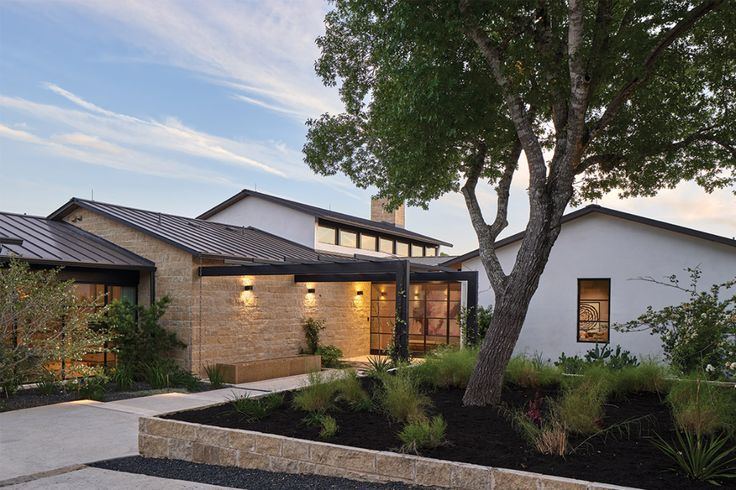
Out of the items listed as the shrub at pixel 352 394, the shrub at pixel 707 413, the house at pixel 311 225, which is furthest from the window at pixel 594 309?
the shrub at pixel 352 394

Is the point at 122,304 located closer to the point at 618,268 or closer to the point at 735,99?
the point at 618,268

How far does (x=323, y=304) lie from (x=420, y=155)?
9.07m

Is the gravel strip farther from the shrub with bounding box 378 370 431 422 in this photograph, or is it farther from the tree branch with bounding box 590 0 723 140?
the tree branch with bounding box 590 0 723 140

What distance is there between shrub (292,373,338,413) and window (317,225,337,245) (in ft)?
42.8

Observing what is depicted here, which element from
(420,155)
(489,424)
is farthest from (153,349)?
(489,424)

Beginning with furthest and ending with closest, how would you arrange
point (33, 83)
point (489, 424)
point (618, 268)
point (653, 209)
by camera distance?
point (653, 209)
point (618, 268)
point (33, 83)
point (489, 424)

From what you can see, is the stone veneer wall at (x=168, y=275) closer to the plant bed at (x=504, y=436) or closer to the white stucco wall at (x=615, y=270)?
the plant bed at (x=504, y=436)

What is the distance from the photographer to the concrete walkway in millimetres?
6242

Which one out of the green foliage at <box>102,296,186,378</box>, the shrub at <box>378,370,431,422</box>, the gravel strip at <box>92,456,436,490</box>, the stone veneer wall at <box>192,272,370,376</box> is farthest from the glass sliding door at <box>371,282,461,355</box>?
the gravel strip at <box>92,456,436,490</box>

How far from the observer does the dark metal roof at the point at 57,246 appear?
36.4 feet

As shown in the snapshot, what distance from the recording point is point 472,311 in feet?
46.1

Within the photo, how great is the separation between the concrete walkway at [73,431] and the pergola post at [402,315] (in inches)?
119

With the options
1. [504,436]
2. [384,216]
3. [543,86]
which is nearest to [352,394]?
[504,436]

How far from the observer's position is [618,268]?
13430 mm
